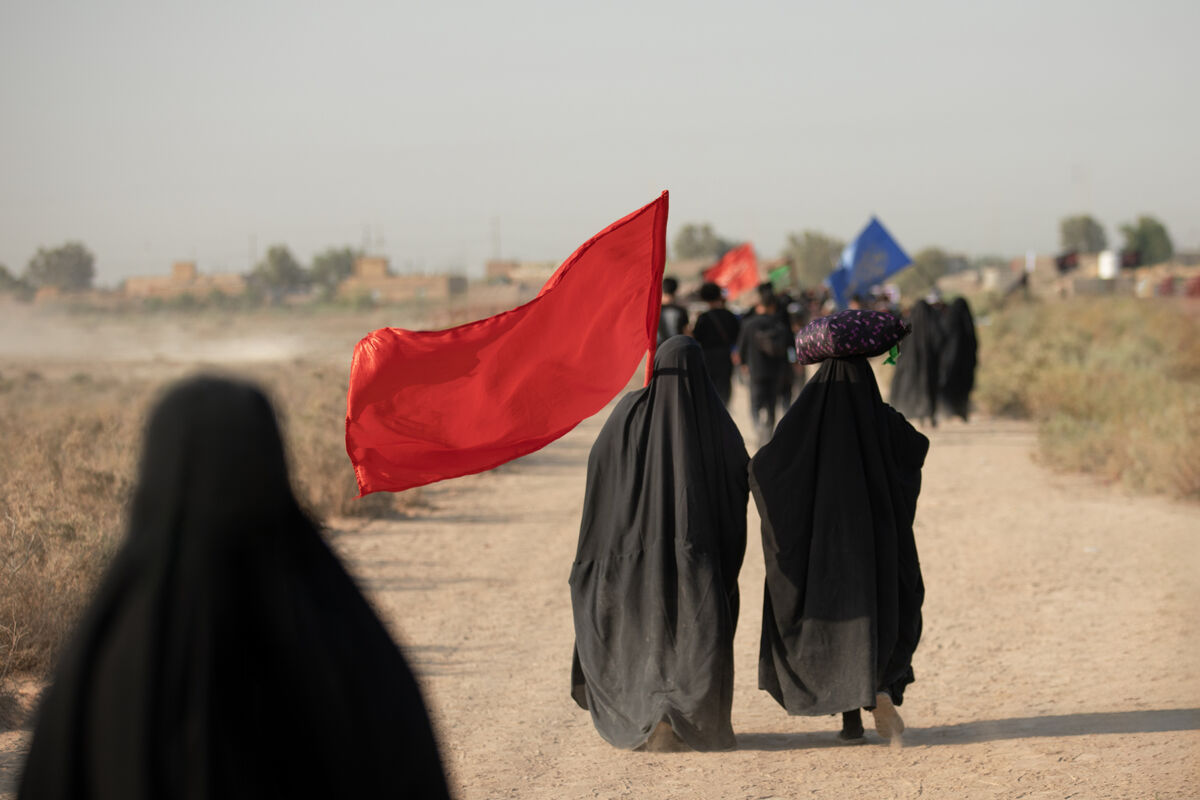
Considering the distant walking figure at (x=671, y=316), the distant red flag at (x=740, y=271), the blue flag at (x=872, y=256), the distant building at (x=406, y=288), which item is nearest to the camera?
the distant walking figure at (x=671, y=316)

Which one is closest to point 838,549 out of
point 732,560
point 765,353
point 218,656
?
point 732,560

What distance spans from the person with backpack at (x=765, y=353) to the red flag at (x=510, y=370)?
788 centimetres

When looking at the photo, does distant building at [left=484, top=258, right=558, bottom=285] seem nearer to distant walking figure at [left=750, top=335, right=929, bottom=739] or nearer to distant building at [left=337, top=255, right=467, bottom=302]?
distant building at [left=337, top=255, right=467, bottom=302]

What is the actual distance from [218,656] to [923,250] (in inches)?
3948

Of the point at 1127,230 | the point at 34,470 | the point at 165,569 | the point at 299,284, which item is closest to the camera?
the point at 165,569

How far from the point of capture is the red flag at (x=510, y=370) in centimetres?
524

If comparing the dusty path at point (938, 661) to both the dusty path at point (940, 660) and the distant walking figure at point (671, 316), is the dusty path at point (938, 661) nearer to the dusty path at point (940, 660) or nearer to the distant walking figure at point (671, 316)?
the dusty path at point (940, 660)

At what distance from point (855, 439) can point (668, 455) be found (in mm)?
783

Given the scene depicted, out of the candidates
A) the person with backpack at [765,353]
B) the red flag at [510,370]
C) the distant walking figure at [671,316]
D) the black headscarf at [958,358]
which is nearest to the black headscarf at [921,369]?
the black headscarf at [958,358]

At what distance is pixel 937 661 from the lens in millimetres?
6668

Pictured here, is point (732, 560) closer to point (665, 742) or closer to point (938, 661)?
point (665, 742)

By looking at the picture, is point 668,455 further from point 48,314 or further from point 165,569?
point 48,314

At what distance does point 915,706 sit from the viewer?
5.91 m

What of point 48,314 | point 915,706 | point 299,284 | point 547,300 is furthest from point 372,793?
point 299,284
